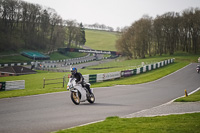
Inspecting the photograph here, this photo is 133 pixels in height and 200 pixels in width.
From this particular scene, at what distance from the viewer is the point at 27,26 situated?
91812 mm

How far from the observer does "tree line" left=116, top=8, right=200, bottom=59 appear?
7794 centimetres

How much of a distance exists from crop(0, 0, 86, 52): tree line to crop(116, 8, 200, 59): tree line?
32.8 metres

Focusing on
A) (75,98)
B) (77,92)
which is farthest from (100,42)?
(77,92)

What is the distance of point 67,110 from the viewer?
12.0 m

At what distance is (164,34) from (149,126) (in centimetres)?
7874

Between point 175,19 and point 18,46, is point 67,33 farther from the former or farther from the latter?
point 175,19

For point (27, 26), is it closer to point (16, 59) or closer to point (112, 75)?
point (16, 59)

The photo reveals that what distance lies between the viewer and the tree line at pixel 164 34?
77938 mm

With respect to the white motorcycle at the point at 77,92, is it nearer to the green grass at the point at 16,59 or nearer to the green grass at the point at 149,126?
the green grass at the point at 149,126

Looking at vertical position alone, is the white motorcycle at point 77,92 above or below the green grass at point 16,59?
below

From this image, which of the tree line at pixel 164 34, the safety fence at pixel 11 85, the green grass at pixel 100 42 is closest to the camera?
the safety fence at pixel 11 85

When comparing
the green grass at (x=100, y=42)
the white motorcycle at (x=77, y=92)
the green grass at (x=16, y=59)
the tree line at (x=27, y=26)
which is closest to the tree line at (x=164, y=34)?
the green grass at (x=16, y=59)

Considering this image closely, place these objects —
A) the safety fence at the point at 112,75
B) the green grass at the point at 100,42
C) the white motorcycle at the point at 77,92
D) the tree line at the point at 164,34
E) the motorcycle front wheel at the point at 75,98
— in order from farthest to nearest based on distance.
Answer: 1. the green grass at the point at 100,42
2. the tree line at the point at 164,34
3. the safety fence at the point at 112,75
4. the motorcycle front wheel at the point at 75,98
5. the white motorcycle at the point at 77,92

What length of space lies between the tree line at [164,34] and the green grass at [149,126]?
224 feet
